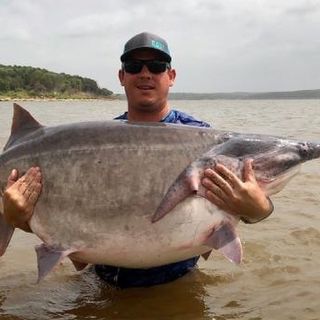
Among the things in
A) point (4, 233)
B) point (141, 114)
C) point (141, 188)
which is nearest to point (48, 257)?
point (4, 233)

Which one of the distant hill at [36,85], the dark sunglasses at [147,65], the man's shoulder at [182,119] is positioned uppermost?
the dark sunglasses at [147,65]

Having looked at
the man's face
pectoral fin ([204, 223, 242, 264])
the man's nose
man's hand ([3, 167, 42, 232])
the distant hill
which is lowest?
the distant hill

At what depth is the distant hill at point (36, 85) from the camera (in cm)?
11556

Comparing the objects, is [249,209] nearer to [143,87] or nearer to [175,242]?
[175,242]

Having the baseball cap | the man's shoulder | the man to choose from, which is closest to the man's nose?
the man

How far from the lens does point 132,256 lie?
410cm

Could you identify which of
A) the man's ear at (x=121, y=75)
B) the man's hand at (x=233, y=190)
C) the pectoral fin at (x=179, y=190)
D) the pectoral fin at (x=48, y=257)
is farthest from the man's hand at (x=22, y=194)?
the man's ear at (x=121, y=75)

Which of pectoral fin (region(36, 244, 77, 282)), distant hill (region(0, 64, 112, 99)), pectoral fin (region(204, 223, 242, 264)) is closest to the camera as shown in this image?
pectoral fin (region(204, 223, 242, 264))

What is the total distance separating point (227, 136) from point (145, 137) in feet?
2.02

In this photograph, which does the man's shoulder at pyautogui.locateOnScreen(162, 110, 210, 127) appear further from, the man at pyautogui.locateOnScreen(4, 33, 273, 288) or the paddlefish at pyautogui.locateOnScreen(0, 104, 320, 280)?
the paddlefish at pyautogui.locateOnScreen(0, 104, 320, 280)

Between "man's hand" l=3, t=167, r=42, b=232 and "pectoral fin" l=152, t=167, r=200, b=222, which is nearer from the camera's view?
"pectoral fin" l=152, t=167, r=200, b=222

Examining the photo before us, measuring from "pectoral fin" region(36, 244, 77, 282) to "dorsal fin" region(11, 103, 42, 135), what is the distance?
1.02 meters

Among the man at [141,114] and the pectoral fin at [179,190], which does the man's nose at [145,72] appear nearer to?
the man at [141,114]

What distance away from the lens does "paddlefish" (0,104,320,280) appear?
3.94 m
